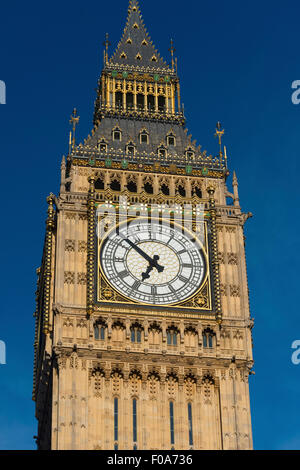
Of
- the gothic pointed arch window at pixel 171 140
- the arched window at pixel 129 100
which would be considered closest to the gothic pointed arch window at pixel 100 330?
the gothic pointed arch window at pixel 171 140

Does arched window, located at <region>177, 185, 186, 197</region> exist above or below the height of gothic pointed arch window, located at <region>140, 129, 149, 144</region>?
below

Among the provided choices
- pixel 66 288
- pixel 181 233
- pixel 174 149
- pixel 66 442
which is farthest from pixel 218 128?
pixel 66 442

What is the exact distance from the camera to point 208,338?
193 feet

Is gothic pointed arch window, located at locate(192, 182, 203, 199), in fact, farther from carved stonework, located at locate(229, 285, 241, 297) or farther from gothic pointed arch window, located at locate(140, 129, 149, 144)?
carved stonework, located at locate(229, 285, 241, 297)

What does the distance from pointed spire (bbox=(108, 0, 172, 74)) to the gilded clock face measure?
12.2 meters

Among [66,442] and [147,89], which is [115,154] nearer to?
[147,89]

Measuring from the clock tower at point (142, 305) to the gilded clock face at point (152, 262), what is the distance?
2.0 inches

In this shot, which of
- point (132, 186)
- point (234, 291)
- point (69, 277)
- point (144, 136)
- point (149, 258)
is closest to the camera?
point (69, 277)

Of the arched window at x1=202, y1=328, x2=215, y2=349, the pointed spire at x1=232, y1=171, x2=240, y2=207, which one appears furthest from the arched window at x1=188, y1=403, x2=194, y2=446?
the pointed spire at x1=232, y1=171, x2=240, y2=207

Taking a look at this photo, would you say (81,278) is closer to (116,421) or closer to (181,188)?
(116,421)

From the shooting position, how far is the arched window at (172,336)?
58.6 m

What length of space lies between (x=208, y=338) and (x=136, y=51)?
1864 centimetres

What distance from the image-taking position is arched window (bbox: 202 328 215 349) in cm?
5872

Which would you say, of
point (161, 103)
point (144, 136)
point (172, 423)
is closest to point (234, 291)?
point (172, 423)
